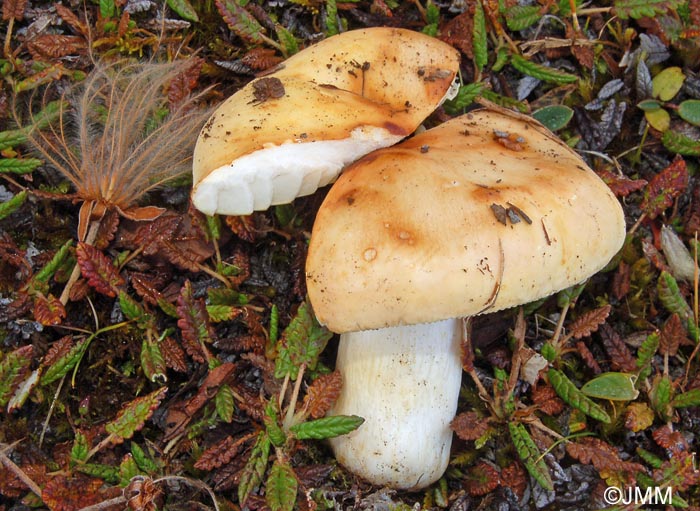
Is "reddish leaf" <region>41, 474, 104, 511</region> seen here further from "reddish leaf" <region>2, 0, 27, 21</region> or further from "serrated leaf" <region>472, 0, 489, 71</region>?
"serrated leaf" <region>472, 0, 489, 71</region>

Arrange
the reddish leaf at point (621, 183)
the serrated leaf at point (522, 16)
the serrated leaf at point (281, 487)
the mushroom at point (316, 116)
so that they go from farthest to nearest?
the serrated leaf at point (522, 16) < the reddish leaf at point (621, 183) < the serrated leaf at point (281, 487) < the mushroom at point (316, 116)

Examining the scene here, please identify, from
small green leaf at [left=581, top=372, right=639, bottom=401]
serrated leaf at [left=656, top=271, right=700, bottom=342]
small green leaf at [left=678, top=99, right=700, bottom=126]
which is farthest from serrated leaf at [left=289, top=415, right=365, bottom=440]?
small green leaf at [left=678, top=99, right=700, bottom=126]

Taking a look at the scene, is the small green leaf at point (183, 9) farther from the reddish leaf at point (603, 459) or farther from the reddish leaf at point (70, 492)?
the reddish leaf at point (603, 459)

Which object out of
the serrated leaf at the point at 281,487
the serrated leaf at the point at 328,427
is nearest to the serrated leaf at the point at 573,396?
the serrated leaf at the point at 328,427

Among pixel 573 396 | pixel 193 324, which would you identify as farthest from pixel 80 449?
pixel 573 396

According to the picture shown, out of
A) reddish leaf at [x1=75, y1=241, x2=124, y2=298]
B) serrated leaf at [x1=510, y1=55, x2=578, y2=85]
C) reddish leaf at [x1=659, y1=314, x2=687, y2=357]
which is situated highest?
serrated leaf at [x1=510, y1=55, x2=578, y2=85]

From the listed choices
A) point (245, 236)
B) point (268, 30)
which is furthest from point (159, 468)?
point (268, 30)
